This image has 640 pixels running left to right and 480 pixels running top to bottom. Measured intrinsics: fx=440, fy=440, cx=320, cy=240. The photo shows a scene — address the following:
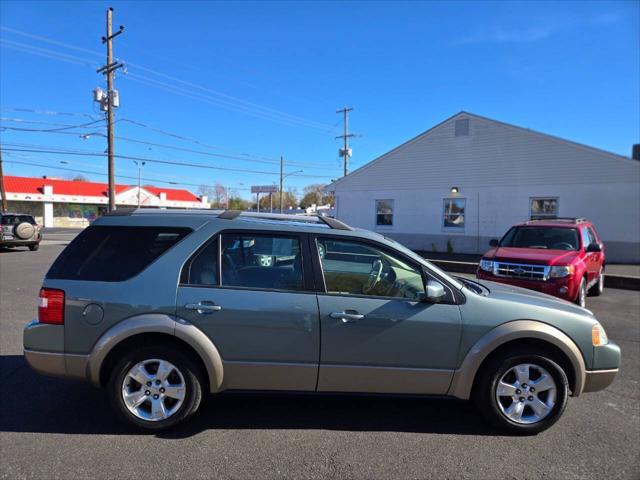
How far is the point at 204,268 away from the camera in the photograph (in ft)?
11.4

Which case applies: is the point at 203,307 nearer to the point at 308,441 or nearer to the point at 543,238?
the point at 308,441

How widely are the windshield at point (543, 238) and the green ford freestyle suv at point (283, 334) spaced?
5.67 m

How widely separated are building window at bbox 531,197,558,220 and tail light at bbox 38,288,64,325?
62.9ft

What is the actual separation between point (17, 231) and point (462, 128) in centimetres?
2062

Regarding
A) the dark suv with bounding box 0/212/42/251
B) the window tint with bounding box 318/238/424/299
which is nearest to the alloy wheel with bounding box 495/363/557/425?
the window tint with bounding box 318/238/424/299

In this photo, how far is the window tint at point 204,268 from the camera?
3434 millimetres

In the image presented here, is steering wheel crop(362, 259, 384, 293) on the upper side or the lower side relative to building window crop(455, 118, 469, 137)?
lower

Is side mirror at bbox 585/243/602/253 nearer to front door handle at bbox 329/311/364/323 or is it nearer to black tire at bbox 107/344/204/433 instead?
front door handle at bbox 329/311/364/323

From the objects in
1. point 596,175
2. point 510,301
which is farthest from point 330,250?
point 596,175

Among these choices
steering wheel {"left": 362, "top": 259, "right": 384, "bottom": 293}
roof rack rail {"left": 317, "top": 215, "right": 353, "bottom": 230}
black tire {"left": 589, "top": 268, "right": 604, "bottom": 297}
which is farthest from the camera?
black tire {"left": 589, "top": 268, "right": 604, "bottom": 297}

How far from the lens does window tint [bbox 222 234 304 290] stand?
348 centimetres

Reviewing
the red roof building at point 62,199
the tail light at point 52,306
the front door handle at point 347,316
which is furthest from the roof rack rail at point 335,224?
the red roof building at point 62,199

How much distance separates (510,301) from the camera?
352cm

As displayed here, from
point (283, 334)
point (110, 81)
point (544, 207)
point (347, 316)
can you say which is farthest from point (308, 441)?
point (110, 81)
